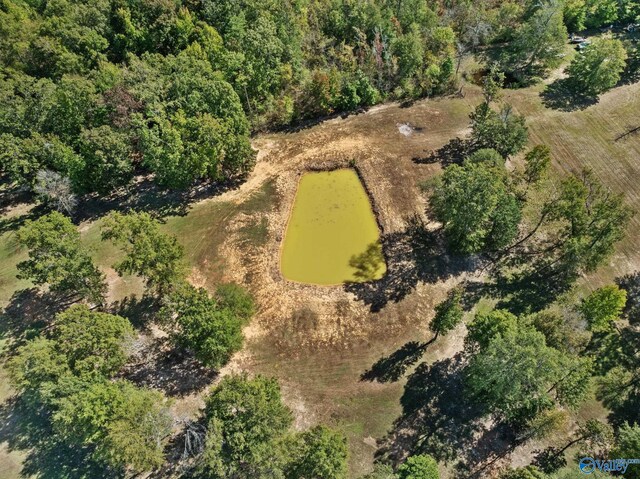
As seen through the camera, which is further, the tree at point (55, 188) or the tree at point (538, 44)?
the tree at point (538, 44)

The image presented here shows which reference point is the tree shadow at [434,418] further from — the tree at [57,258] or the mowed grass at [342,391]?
the tree at [57,258]

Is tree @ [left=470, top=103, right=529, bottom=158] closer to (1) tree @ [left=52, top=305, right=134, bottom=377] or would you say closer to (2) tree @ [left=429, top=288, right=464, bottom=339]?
(2) tree @ [left=429, top=288, right=464, bottom=339]

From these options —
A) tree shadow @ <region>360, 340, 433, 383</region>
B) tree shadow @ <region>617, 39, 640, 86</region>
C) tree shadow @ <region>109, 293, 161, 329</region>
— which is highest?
tree shadow @ <region>617, 39, 640, 86</region>

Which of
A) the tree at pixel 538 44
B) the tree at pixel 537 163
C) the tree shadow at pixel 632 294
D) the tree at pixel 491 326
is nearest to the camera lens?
the tree at pixel 491 326

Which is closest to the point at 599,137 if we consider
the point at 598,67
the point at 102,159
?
the point at 598,67

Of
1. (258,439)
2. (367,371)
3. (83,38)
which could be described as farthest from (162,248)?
(83,38)

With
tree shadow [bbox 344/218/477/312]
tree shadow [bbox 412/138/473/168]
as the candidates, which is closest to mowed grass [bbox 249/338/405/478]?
tree shadow [bbox 344/218/477/312]

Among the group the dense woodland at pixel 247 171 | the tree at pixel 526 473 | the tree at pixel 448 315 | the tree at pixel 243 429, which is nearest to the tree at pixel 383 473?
the dense woodland at pixel 247 171

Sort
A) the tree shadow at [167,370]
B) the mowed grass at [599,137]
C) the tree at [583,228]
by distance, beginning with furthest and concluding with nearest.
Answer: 1. the mowed grass at [599,137]
2. the tree at [583,228]
3. the tree shadow at [167,370]
